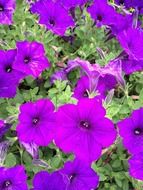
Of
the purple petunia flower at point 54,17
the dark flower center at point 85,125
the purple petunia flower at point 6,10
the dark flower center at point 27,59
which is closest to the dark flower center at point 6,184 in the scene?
the dark flower center at point 85,125

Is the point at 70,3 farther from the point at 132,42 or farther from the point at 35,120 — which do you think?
the point at 35,120

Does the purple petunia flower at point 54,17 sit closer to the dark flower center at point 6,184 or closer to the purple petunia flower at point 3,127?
the purple petunia flower at point 3,127

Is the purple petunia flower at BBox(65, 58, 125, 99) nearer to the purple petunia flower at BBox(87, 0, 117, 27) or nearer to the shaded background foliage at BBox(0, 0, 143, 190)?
the shaded background foliage at BBox(0, 0, 143, 190)

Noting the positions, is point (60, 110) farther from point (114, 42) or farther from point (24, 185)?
point (114, 42)

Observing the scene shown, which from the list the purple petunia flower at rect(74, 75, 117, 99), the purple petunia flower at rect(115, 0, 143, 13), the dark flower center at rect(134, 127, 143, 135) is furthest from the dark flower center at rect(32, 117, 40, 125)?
the purple petunia flower at rect(115, 0, 143, 13)

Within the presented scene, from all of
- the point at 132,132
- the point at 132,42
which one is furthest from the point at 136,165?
the point at 132,42
